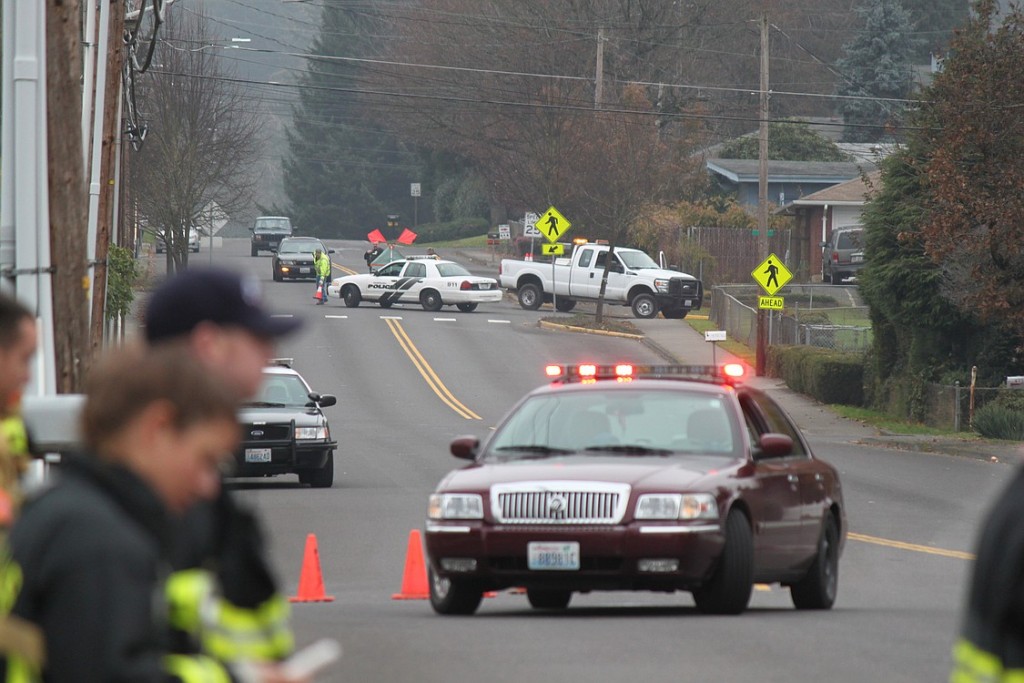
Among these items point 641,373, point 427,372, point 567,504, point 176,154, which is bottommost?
point 427,372

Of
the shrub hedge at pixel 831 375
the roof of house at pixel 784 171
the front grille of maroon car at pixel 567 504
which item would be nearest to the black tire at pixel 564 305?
the shrub hedge at pixel 831 375

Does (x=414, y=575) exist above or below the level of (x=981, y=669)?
below

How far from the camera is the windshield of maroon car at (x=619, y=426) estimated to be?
1138cm

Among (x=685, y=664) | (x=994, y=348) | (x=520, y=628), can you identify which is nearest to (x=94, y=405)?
(x=685, y=664)

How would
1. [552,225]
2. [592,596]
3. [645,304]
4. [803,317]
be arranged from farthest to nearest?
[645,304]
[552,225]
[803,317]
[592,596]

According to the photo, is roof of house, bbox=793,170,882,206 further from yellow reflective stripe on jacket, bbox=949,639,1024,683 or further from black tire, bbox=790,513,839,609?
yellow reflective stripe on jacket, bbox=949,639,1024,683

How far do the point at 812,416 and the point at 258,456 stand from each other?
17.5 metres

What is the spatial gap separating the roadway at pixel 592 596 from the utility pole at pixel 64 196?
2.73 m

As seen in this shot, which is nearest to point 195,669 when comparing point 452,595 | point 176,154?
point 452,595

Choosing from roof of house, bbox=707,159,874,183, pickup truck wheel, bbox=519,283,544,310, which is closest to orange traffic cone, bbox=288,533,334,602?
pickup truck wheel, bbox=519,283,544,310

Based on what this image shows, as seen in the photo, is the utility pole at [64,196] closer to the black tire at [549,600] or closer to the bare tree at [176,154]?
the black tire at [549,600]

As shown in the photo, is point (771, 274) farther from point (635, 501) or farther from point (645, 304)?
point (635, 501)

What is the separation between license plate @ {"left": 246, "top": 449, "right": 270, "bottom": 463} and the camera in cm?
2236

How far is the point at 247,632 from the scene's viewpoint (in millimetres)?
→ 3547
